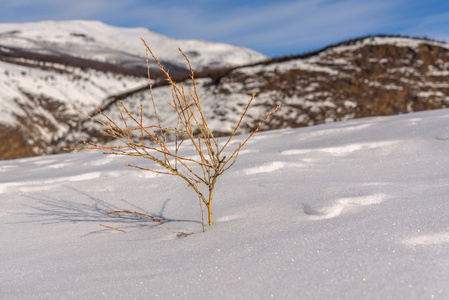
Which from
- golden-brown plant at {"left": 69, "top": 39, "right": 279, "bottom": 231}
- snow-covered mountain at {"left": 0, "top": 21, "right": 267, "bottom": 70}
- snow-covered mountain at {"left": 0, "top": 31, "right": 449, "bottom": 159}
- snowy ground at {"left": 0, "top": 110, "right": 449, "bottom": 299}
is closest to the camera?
snowy ground at {"left": 0, "top": 110, "right": 449, "bottom": 299}

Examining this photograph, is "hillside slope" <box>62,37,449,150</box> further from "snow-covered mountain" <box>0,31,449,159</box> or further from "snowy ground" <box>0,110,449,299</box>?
"snowy ground" <box>0,110,449,299</box>

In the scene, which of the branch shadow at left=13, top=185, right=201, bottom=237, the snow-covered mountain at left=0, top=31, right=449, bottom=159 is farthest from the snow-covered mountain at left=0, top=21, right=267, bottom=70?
the branch shadow at left=13, top=185, right=201, bottom=237

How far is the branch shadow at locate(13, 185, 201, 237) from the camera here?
6.94ft

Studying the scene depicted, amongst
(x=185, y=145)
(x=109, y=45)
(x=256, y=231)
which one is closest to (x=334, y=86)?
(x=185, y=145)

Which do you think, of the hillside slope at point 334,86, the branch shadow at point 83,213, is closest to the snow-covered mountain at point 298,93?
the hillside slope at point 334,86

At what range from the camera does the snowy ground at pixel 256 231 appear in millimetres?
1146

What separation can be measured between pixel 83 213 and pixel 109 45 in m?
58.0

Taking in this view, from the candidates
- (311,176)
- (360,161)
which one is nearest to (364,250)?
(311,176)

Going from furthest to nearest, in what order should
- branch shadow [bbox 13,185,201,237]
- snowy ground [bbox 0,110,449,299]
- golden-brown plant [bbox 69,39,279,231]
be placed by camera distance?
1. branch shadow [bbox 13,185,201,237]
2. golden-brown plant [bbox 69,39,279,231]
3. snowy ground [bbox 0,110,449,299]

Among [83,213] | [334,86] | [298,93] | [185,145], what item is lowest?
[83,213]

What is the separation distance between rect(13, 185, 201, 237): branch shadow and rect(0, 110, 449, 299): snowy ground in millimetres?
15

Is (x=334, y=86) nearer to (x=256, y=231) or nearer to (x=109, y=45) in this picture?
(x=256, y=231)

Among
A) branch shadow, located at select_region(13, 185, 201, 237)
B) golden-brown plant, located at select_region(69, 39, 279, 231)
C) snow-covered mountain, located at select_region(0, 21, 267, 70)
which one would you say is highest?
snow-covered mountain, located at select_region(0, 21, 267, 70)

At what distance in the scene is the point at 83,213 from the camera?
2346 mm
